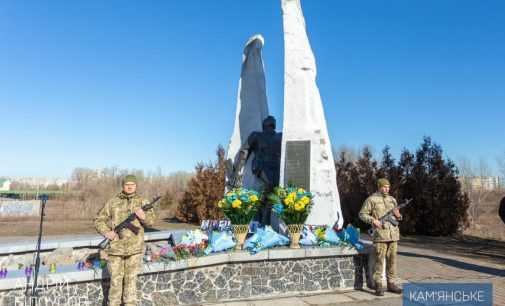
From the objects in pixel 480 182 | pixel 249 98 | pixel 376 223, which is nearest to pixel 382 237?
pixel 376 223

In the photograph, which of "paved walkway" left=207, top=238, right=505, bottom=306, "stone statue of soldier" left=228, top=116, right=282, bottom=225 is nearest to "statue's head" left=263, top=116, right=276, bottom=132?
"stone statue of soldier" left=228, top=116, right=282, bottom=225

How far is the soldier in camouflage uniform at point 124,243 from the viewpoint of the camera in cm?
423

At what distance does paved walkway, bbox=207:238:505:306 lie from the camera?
5.15 metres

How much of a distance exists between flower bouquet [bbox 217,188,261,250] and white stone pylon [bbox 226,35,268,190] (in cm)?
296

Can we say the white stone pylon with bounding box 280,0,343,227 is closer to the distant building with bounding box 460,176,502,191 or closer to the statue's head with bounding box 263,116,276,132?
the statue's head with bounding box 263,116,276,132

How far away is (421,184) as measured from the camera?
15.2 metres

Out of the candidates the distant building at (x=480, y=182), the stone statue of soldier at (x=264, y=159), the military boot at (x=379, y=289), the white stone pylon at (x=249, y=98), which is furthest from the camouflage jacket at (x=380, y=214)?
the distant building at (x=480, y=182)

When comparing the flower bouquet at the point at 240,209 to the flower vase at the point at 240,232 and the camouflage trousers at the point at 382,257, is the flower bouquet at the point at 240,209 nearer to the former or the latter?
the flower vase at the point at 240,232

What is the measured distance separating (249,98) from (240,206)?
4.04 metres

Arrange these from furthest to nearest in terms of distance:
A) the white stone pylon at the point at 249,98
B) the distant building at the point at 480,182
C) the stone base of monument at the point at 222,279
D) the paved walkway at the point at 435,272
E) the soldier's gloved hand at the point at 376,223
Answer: the distant building at the point at 480,182 → the white stone pylon at the point at 249,98 → the soldier's gloved hand at the point at 376,223 → the paved walkway at the point at 435,272 → the stone base of monument at the point at 222,279

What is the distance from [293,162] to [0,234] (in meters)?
14.5

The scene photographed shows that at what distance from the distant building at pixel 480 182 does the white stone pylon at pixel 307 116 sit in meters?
22.2

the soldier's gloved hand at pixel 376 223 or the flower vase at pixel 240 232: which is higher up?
the soldier's gloved hand at pixel 376 223

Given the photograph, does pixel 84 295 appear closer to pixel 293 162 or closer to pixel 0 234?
pixel 293 162
